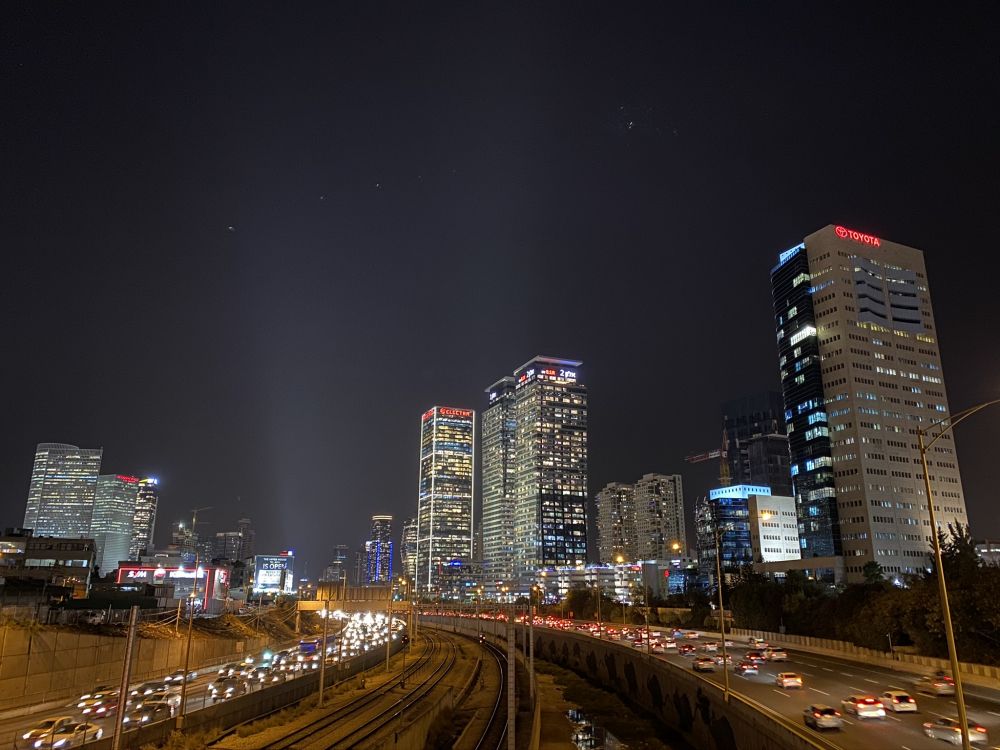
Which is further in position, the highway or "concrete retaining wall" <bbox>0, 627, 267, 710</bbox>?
"concrete retaining wall" <bbox>0, 627, 267, 710</bbox>

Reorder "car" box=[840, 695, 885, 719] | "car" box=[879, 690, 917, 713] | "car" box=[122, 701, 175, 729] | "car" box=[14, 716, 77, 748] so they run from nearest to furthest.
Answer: "car" box=[14, 716, 77, 748] < "car" box=[840, 695, 885, 719] < "car" box=[879, 690, 917, 713] < "car" box=[122, 701, 175, 729]

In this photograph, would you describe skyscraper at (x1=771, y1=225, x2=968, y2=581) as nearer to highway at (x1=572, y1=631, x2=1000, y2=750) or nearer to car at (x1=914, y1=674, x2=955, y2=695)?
highway at (x1=572, y1=631, x2=1000, y2=750)

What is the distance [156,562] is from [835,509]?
186 m

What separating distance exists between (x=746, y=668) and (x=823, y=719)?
24.4 metres

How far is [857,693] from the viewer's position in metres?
47.3

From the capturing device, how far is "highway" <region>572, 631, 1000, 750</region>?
34.5 m

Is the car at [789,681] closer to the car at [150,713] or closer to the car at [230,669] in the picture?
the car at [150,713]

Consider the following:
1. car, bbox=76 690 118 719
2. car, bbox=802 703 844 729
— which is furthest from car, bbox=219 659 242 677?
car, bbox=802 703 844 729

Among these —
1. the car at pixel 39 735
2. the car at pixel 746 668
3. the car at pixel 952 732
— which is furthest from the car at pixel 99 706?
the car at pixel 746 668

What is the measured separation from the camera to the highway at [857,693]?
34.5m

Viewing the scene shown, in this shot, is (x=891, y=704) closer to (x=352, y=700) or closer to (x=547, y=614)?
(x=352, y=700)

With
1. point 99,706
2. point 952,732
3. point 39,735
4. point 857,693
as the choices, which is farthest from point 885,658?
point 39,735

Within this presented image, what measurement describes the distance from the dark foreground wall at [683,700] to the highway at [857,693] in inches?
85.6

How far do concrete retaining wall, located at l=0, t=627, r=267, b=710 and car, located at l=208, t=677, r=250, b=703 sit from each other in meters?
5.83
